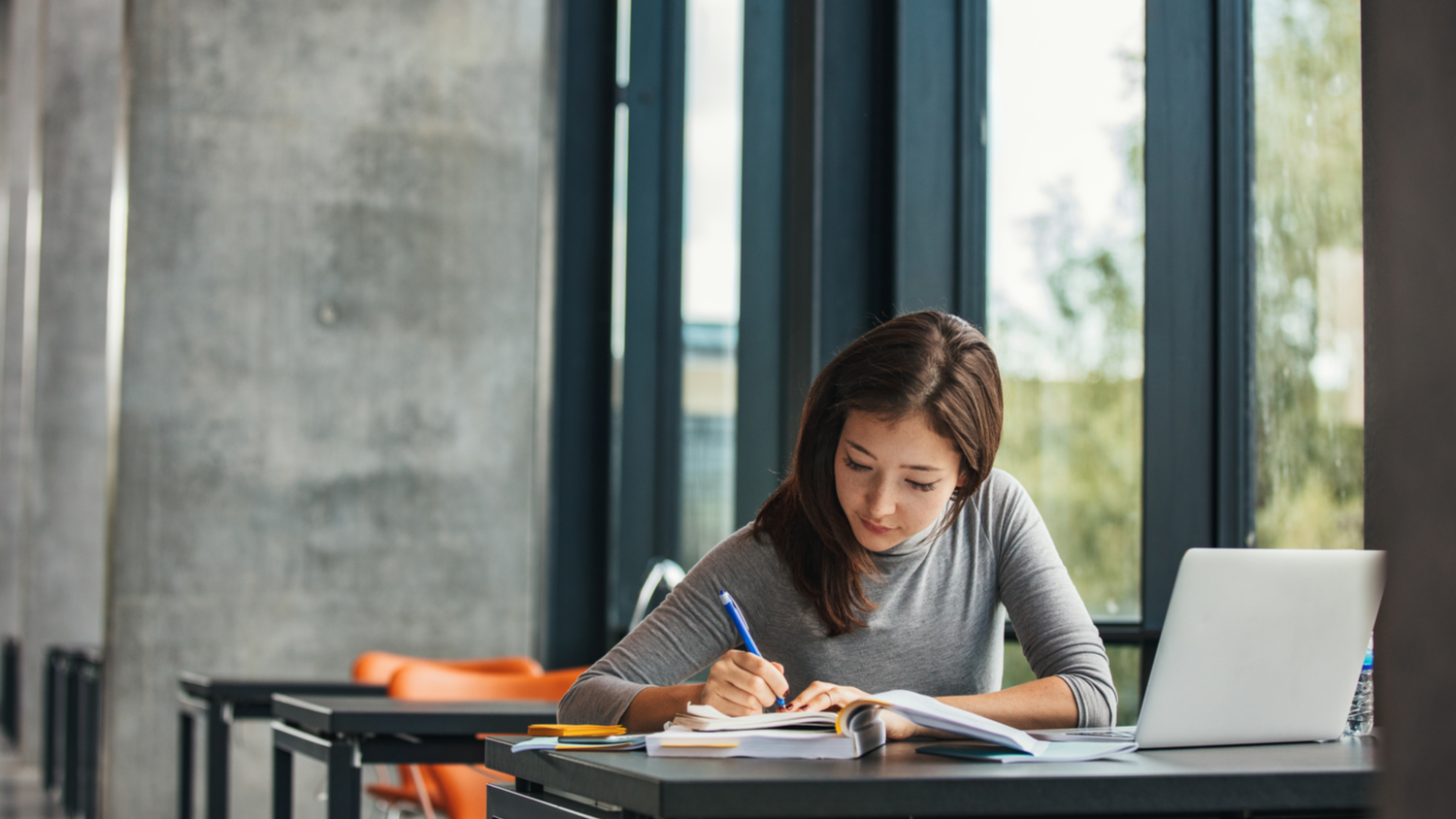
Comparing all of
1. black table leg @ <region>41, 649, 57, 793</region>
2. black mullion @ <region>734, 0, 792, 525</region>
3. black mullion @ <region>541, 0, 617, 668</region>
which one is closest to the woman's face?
black mullion @ <region>734, 0, 792, 525</region>

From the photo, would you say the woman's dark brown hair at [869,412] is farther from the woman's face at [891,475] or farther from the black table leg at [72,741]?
the black table leg at [72,741]

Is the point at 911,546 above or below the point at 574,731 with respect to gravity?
above

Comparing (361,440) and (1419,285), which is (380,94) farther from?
(1419,285)

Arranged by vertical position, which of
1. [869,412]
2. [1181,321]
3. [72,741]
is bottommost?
[72,741]

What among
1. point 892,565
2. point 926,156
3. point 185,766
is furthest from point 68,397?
point 892,565

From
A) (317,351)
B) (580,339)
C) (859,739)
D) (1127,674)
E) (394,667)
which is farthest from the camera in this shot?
(317,351)

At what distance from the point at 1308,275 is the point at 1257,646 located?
129 cm

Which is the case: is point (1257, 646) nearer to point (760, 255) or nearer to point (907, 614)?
point (907, 614)

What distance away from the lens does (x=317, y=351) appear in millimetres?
4934

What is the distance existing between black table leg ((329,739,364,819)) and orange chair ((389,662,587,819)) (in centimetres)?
75

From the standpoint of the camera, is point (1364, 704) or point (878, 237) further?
point (878, 237)

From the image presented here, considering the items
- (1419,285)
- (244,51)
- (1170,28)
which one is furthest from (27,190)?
(1419,285)

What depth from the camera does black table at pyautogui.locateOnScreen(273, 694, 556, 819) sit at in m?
2.30

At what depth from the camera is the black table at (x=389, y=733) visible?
2303mm
